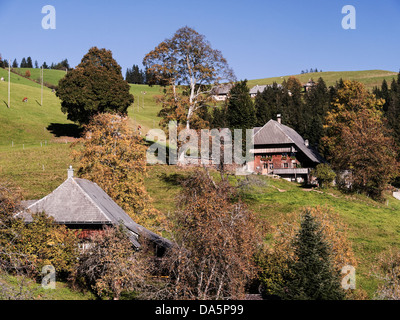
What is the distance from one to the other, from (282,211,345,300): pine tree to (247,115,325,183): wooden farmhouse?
37.3m

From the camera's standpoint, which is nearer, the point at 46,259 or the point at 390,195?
the point at 46,259

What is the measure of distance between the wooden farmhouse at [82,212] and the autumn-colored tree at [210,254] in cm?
589

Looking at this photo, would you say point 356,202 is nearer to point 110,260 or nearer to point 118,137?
point 118,137

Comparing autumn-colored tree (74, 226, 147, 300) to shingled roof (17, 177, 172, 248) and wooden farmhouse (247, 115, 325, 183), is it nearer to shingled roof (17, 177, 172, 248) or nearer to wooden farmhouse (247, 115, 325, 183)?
shingled roof (17, 177, 172, 248)

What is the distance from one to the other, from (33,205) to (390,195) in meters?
47.9

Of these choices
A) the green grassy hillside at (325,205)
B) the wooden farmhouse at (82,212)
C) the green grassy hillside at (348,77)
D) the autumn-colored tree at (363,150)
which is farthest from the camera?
the green grassy hillside at (348,77)

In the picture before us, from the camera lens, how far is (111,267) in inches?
886

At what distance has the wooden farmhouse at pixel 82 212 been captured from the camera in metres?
26.8

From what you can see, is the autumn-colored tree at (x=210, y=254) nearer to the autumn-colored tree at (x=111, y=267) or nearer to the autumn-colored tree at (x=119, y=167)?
the autumn-colored tree at (x=111, y=267)

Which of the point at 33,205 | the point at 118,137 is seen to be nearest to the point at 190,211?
the point at 33,205

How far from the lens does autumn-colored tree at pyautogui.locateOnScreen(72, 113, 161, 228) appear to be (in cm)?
3512

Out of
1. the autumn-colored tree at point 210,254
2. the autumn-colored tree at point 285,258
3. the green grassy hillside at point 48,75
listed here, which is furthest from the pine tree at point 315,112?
the green grassy hillside at point 48,75

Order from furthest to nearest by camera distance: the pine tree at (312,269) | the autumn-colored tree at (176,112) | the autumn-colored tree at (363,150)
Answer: the autumn-colored tree at (363,150) → the autumn-colored tree at (176,112) → the pine tree at (312,269)
